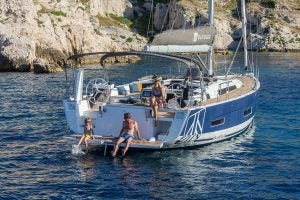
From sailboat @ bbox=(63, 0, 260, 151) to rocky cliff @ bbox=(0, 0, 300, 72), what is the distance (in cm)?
1055

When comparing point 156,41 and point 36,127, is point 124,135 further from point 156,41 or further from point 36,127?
point 36,127

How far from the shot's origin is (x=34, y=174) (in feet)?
69.9

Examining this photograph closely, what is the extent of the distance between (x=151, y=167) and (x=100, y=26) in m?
74.9

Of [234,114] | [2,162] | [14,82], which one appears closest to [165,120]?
[234,114]

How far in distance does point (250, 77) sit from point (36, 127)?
1328 centimetres

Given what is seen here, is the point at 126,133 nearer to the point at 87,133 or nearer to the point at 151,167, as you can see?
the point at 87,133

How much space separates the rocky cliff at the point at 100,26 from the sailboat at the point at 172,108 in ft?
34.6

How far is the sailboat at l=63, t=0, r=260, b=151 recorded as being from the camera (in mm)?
24000

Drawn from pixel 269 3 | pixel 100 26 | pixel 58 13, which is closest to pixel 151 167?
pixel 58 13

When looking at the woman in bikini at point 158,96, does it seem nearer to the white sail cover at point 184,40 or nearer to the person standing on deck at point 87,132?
the person standing on deck at point 87,132

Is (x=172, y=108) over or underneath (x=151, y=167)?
over

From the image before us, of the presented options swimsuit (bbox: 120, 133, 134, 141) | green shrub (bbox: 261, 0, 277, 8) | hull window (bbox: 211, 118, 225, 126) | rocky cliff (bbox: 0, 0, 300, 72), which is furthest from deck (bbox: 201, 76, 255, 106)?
green shrub (bbox: 261, 0, 277, 8)

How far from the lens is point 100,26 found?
9519cm

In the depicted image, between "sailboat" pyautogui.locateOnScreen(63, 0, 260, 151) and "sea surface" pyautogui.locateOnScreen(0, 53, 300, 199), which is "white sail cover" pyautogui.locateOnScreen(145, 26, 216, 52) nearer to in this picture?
"sailboat" pyautogui.locateOnScreen(63, 0, 260, 151)
